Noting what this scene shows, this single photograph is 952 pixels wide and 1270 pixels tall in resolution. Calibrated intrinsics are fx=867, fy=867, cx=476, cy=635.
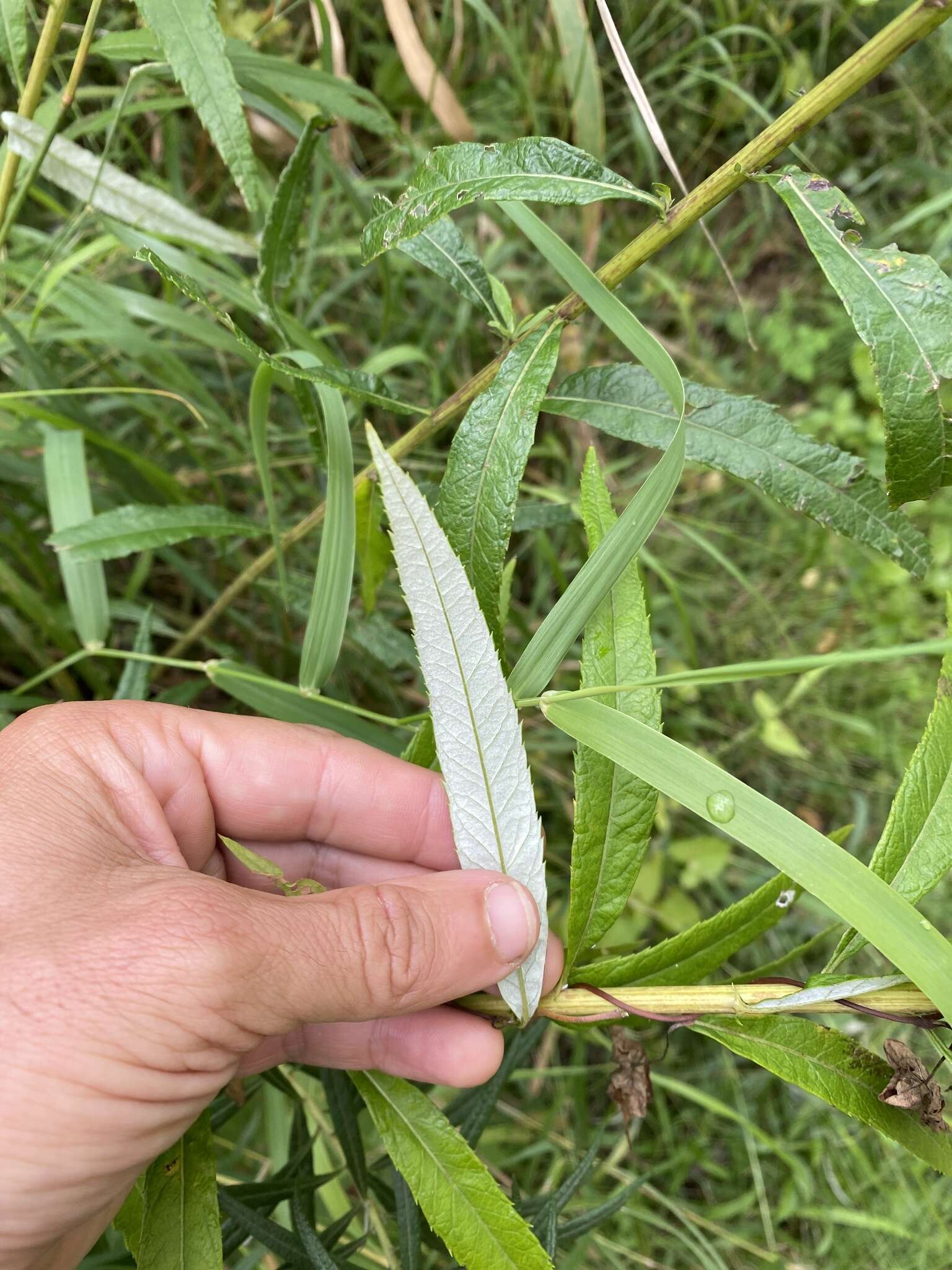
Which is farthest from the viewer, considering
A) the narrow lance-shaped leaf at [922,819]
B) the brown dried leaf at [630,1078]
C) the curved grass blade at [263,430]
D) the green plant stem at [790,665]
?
the curved grass blade at [263,430]

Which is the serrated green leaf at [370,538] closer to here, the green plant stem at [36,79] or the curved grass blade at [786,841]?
the curved grass blade at [786,841]

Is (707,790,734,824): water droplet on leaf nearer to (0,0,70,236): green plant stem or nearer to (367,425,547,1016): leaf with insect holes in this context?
(367,425,547,1016): leaf with insect holes

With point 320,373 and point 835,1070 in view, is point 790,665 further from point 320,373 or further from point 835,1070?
point 320,373

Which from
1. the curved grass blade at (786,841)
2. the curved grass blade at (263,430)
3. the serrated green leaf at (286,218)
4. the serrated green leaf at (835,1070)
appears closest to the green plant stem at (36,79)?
the serrated green leaf at (286,218)

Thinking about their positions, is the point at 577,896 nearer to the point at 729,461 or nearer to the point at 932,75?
the point at 729,461

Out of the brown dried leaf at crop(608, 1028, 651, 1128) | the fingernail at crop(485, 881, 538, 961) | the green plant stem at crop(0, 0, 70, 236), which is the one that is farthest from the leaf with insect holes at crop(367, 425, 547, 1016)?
the green plant stem at crop(0, 0, 70, 236)

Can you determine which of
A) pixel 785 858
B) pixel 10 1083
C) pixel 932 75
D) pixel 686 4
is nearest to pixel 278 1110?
pixel 10 1083

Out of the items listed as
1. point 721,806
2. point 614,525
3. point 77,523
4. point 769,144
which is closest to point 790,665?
point 721,806
